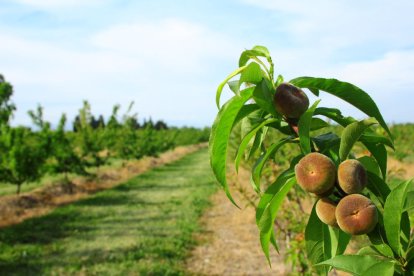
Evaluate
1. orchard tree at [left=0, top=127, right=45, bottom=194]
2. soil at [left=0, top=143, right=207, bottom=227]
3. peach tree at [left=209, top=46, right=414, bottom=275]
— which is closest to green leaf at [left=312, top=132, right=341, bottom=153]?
peach tree at [left=209, top=46, right=414, bottom=275]

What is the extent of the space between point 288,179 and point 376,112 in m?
0.17

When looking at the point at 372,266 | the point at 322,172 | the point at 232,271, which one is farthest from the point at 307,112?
the point at 232,271

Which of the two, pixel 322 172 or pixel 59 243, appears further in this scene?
pixel 59 243

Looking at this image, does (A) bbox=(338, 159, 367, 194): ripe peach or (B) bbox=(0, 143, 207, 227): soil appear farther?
(B) bbox=(0, 143, 207, 227): soil

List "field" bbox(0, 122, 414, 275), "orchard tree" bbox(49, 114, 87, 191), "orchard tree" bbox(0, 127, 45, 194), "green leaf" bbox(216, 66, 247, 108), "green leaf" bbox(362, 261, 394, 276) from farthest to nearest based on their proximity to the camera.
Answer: "orchard tree" bbox(49, 114, 87, 191)
"orchard tree" bbox(0, 127, 45, 194)
"field" bbox(0, 122, 414, 275)
"green leaf" bbox(216, 66, 247, 108)
"green leaf" bbox(362, 261, 394, 276)

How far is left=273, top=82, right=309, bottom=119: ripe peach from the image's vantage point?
0.65m

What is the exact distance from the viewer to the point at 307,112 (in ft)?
2.12

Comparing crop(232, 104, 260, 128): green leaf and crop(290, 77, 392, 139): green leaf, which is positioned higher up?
crop(290, 77, 392, 139): green leaf

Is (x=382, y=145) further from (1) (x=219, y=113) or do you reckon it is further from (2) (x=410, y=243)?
(1) (x=219, y=113)

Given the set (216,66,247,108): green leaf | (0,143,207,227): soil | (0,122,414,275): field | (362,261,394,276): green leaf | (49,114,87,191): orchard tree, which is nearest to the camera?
(362,261,394,276): green leaf

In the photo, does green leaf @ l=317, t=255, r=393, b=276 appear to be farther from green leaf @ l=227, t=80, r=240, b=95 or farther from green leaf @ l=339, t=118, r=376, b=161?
green leaf @ l=227, t=80, r=240, b=95

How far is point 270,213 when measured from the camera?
28.4 inches

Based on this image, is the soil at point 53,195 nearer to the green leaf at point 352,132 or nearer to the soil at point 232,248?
the soil at point 232,248

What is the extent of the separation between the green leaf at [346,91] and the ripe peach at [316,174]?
0.13 meters
